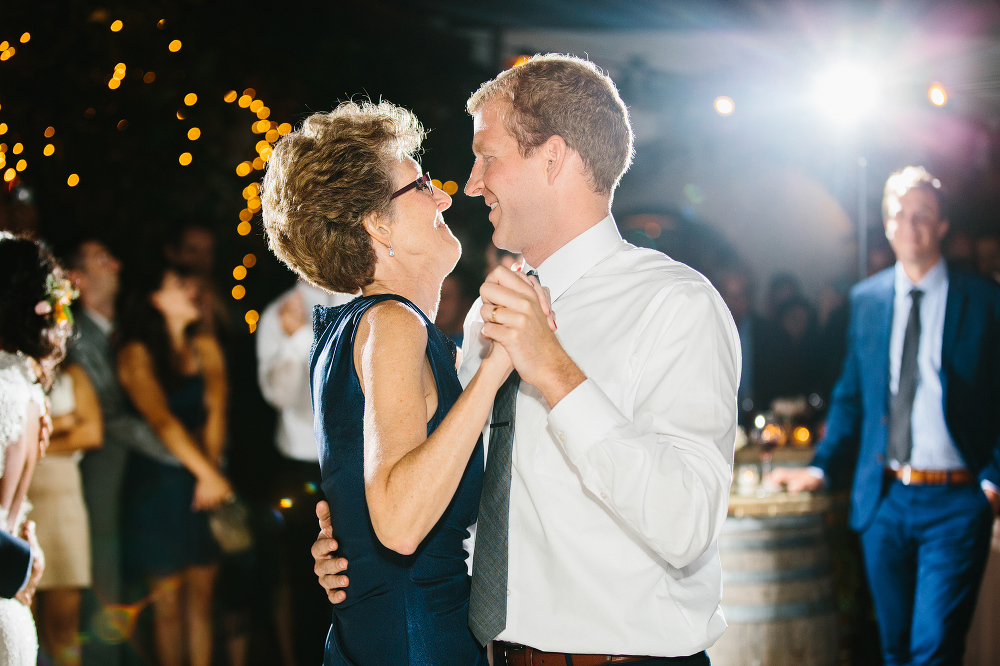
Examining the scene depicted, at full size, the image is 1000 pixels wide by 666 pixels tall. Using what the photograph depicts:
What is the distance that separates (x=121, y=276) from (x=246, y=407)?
2.89ft

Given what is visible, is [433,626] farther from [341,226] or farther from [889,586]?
[889,586]

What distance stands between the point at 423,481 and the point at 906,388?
2.71 meters

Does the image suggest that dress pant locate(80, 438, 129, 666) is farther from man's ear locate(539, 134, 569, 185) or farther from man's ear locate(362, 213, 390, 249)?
man's ear locate(539, 134, 569, 185)

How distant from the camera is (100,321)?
3.56m

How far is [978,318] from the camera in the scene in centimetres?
308

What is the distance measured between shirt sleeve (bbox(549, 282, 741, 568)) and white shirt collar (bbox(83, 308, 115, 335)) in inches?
122

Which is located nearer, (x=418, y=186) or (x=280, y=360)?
(x=418, y=186)

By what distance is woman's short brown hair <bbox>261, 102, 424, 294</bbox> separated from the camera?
4.74ft

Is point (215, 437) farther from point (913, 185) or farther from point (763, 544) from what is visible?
point (913, 185)

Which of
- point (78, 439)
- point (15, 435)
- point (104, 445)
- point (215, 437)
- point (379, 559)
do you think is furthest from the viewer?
point (215, 437)

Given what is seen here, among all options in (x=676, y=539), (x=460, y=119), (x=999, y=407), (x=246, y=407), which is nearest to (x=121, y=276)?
(x=246, y=407)

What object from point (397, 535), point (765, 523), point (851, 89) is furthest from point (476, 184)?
point (851, 89)

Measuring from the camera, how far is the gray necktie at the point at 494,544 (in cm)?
129

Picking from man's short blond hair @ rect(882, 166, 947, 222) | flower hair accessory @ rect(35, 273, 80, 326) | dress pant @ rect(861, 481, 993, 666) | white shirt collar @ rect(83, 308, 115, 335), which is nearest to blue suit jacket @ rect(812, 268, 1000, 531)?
dress pant @ rect(861, 481, 993, 666)
